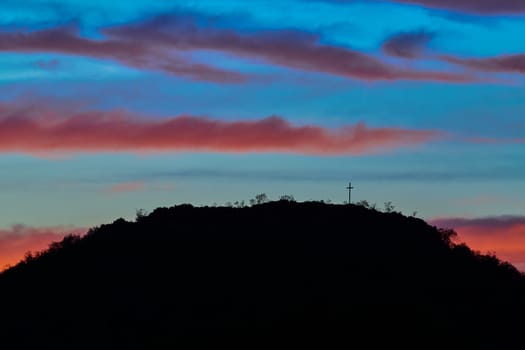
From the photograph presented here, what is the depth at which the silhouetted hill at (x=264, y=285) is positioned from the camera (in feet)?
187

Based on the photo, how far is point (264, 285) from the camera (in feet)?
198

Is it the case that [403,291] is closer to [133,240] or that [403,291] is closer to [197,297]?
[197,297]

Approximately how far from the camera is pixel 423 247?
66688 mm

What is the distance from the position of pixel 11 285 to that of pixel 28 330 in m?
6.42

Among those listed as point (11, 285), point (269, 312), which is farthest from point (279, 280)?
point (11, 285)

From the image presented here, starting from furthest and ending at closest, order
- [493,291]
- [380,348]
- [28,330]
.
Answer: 1. [493,291]
2. [28,330]
3. [380,348]

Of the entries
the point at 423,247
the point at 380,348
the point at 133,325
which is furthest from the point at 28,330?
the point at 423,247

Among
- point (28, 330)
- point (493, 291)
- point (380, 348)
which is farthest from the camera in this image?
point (493, 291)

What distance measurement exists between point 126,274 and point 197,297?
5.13 m

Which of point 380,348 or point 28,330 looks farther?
point 28,330

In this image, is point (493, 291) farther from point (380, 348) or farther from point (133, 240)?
point (133, 240)

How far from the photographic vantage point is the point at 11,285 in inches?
2596

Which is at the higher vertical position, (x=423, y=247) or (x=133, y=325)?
(x=423, y=247)

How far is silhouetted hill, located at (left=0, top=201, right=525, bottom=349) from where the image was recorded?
57000 millimetres
